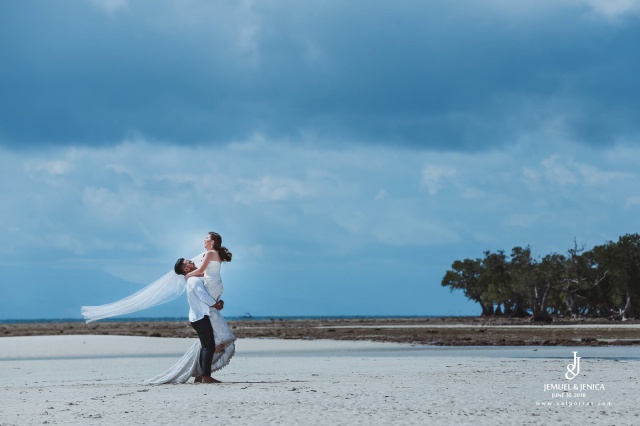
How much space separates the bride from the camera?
17219 millimetres

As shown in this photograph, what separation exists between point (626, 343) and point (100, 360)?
22488 mm

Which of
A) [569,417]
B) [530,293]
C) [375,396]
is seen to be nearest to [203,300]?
[375,396]

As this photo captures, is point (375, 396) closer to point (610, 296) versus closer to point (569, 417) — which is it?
point (569, 417)

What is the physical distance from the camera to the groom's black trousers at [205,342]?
17234 millimetres

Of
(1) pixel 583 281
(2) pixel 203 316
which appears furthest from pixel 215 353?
(1) pixel 583 281

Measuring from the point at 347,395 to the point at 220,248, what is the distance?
412cm

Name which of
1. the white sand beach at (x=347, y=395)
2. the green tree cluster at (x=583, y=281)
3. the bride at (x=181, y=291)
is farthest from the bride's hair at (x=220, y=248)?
the green tree cluster at (x=583, y=281)

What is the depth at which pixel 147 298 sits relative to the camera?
727 inches

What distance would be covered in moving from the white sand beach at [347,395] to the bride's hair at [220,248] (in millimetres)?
2534

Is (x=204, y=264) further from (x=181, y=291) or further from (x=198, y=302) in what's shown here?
(x=181, y=291)

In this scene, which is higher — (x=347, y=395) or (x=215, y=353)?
(x=215, y=353)

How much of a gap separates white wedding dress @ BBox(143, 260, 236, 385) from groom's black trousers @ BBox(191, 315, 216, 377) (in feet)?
0.54

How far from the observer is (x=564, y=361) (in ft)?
82.2

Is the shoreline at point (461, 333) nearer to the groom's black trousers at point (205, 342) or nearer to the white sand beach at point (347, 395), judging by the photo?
the white sand beach at point (347, 395)
